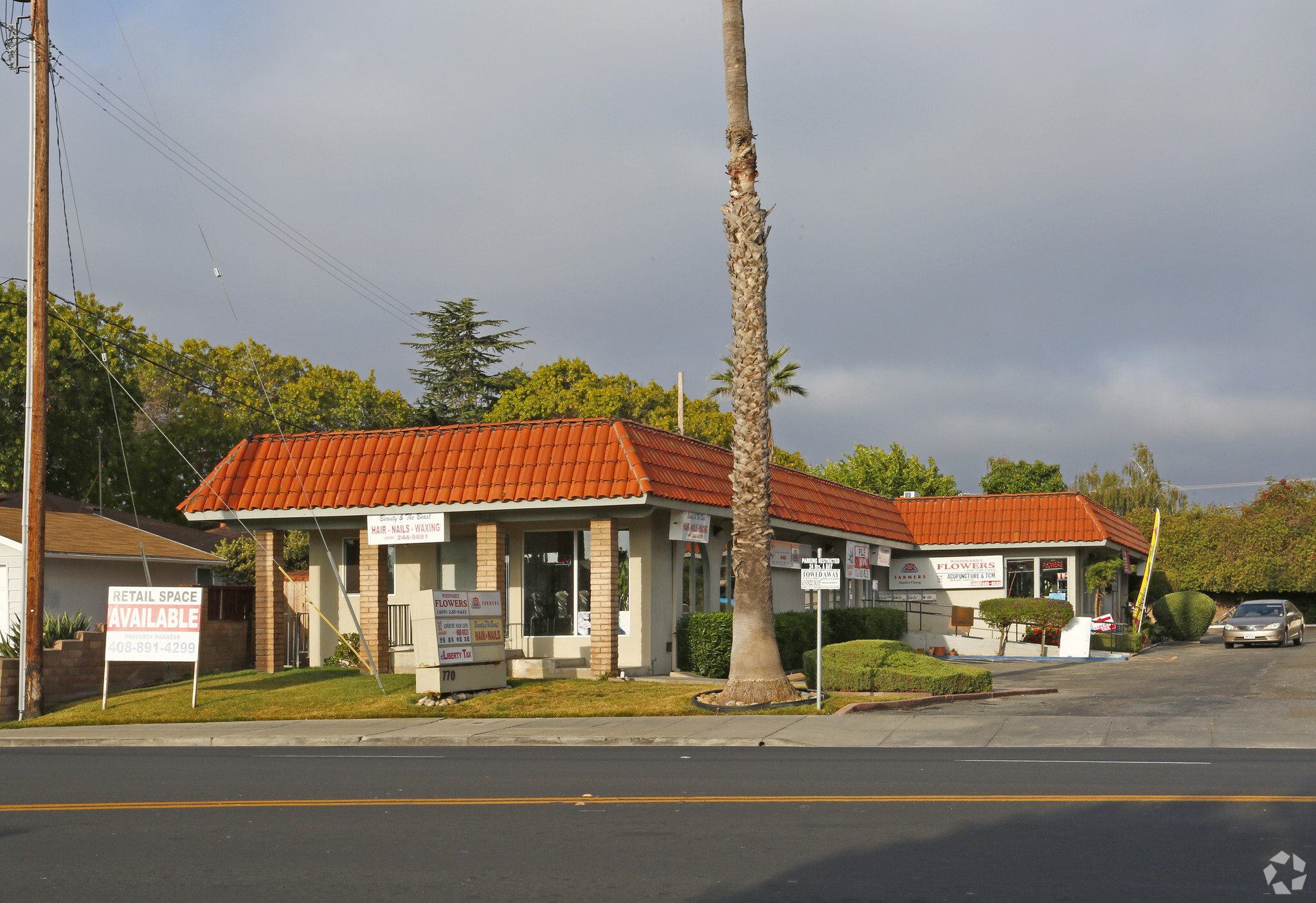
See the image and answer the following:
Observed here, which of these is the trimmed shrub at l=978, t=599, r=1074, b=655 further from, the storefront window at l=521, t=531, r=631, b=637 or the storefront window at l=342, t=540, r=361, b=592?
the storefront window at l=342, t=540, r=361, b=592

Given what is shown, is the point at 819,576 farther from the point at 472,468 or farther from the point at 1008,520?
the point at 1008,520

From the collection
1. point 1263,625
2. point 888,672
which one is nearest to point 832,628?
point 888,672

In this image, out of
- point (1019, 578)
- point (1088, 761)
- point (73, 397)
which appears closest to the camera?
point (1088, 761)

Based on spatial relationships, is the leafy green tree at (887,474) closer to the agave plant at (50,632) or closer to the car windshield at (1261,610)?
the car windshield at (1261,610)

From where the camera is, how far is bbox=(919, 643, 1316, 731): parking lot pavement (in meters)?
18.4

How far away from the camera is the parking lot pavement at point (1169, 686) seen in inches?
726

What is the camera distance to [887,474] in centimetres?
6781

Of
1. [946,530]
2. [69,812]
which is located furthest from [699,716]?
[946,530]

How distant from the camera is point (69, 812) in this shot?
10.6 m

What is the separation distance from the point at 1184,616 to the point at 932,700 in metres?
26.9

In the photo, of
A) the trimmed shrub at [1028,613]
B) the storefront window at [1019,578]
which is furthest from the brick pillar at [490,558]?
the storefront window at [1019,578]

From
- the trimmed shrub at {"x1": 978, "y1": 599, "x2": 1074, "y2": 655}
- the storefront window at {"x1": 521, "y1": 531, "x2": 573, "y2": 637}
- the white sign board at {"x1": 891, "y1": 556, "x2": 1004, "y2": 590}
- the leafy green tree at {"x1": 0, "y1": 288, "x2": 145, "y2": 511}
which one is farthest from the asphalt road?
the leafy green tree at {"x1": 0, "y1": 288, "x2": 145, "y2": 511}

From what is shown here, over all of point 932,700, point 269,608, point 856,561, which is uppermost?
point 856,561

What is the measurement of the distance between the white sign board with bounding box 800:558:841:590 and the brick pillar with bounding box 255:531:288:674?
12013 mm
